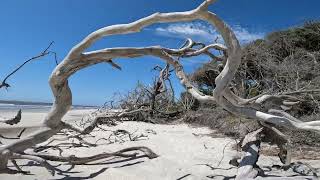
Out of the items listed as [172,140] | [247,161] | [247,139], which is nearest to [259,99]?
[247,139]

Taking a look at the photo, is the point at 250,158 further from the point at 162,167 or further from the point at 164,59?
the point at 164,59

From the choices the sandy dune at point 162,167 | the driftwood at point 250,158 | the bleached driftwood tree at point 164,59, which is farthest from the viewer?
the sandy dune at point 162,167

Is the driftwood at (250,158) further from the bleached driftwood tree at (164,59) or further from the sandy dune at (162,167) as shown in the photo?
the sandy dune at (162,167)

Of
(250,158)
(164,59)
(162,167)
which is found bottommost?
(162,167)

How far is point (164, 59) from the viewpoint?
443 cm

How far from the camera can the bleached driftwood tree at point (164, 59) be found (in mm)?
3715

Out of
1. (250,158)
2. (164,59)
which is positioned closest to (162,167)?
(250,158)

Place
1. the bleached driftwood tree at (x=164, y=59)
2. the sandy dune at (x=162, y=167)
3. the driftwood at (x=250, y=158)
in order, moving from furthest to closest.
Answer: the sandy dune at (x=162, y=167) → the driftwood at (x=250, y=158) → the bleached driftwood tree at (x=164, y=59)

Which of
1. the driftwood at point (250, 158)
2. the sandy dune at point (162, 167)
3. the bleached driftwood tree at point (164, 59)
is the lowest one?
the sandy dune at point (162, 167)

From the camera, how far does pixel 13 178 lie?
15.1 feet

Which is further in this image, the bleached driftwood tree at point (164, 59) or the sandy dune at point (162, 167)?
the sandy dune at point (162, 167)

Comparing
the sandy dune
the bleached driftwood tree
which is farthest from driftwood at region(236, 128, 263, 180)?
the sandy dune

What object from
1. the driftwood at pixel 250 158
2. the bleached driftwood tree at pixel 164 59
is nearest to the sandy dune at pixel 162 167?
the driftwood at pixel 250 158

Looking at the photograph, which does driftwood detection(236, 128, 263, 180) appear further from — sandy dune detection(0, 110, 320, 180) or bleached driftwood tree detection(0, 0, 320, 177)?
sandy dune detection(0, 110, 320, 180)
